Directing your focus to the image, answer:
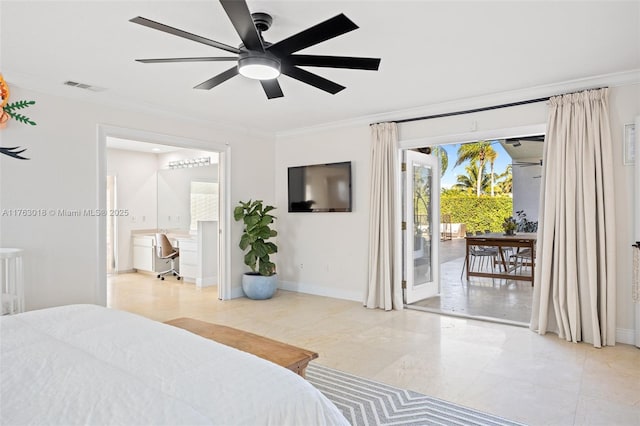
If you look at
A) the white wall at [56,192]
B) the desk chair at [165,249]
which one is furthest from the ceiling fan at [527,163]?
the white wall at [56,192]

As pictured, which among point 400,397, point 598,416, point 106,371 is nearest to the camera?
point 106,371

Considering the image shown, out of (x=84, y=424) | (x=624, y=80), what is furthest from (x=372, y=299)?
(x=84, y=424)

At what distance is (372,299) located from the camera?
5121 mm

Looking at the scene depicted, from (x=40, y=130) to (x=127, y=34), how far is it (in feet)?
5.75

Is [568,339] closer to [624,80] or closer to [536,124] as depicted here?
[536,124]

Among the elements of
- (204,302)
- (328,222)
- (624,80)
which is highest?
(624,80)

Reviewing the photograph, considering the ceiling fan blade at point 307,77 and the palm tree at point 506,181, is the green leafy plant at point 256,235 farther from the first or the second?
the palm tree at point 506,181

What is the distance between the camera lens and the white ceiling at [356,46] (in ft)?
8.23

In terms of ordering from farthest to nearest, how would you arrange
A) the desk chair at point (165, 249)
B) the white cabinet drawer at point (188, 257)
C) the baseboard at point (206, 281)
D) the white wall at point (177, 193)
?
the white wall at point (177, 193) → the desk chair at point (165, 249) → the white cabinet drawer at point (188, 257) → the baseboard at point (206, 281)

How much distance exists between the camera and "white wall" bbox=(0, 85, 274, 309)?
371cm

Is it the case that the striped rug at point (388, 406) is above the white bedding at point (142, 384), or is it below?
below

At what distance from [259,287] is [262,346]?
3224 mm

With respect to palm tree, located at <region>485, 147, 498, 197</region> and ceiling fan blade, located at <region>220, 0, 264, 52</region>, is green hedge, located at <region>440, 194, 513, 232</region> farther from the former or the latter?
ceiling fan blade, located at <region>220, 0, 264, 52</region>

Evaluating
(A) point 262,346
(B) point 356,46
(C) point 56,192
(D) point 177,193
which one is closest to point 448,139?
(B) point 356,46
